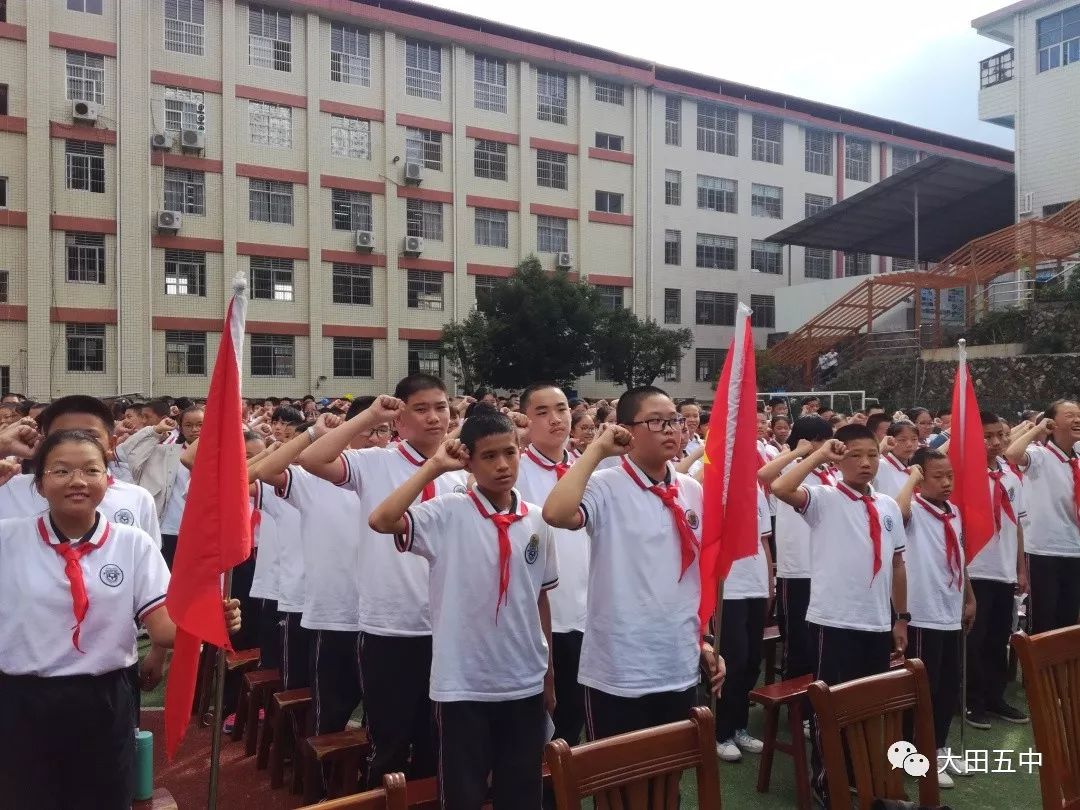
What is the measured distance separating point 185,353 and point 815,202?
21460mm

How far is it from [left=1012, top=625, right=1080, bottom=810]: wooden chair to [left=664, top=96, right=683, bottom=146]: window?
26923 mm

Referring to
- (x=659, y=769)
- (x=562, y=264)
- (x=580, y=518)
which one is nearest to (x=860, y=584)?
(x=580, y=518)

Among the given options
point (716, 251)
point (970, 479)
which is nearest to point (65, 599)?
point (970, 479)

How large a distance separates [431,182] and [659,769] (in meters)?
23.6

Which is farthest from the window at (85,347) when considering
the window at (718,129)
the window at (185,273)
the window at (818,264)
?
the window at (818,264)

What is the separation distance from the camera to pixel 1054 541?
5.81 m

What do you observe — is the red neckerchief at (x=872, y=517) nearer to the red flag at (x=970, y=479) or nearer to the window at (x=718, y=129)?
the red flag at (x=970, y=479)

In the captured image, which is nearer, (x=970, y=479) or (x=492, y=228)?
(x=970, y=479)

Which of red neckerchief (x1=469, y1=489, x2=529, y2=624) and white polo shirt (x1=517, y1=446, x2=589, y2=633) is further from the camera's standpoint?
white polo shirt (x1=517, y1=446, x2=589, y2=633)

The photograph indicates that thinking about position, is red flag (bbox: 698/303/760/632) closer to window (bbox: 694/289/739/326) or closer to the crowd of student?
the crowd of student

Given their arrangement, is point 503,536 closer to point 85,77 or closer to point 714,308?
point 85,77

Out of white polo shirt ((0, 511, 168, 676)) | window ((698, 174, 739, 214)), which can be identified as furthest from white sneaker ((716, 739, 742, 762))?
window ((698, 174, 739, 214))

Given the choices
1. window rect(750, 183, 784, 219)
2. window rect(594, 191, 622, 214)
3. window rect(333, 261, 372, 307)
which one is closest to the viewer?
window rect(333, 261, 372, 307)

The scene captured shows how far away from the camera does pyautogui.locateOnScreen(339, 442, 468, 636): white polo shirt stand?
11.6ft
